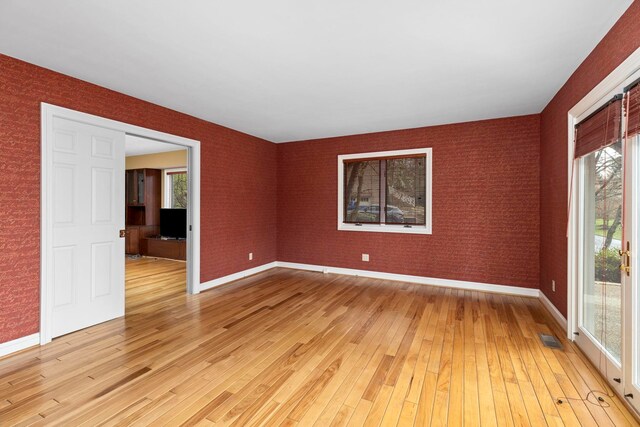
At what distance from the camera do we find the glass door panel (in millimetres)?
2191

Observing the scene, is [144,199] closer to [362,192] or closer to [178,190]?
[178,190]

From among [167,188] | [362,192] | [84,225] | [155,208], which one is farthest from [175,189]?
[362,192]

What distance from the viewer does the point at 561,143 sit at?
3.25m

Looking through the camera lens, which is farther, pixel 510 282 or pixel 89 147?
pixel 510 282

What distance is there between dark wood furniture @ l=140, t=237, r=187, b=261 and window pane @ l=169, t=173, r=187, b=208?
1.08 m

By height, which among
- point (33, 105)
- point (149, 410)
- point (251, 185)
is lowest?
point (149, 410)

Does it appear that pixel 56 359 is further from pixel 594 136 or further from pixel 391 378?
pixel 594 136

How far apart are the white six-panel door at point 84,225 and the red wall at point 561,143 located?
457 cm

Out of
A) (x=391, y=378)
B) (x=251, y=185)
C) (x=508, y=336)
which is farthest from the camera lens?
(x=251, y=185)

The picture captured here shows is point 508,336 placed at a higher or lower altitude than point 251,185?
lower

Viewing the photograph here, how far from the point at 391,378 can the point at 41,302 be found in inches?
125

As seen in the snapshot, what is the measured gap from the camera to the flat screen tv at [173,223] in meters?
7.06

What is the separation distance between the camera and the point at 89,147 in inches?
124

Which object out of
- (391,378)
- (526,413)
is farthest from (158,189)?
(526,413)
